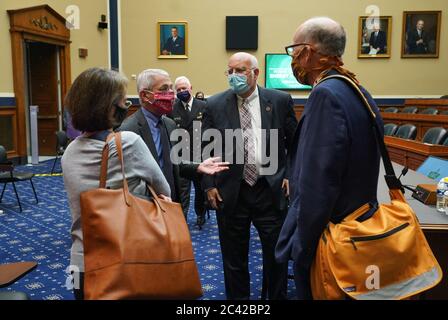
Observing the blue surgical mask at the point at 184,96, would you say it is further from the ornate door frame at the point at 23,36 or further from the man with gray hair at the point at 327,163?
the ornate door frame at the point at 23,36

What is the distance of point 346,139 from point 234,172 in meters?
1.31

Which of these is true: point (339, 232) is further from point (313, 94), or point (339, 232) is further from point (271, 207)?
point (271, 207)

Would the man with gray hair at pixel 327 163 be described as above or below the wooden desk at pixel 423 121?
above

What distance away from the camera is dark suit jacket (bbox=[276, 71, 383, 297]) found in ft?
5.25

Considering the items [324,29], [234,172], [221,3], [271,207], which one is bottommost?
[271,207]

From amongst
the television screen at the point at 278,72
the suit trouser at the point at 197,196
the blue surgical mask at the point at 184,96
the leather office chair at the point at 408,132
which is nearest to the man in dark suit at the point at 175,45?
the television screen at the point at 278,72

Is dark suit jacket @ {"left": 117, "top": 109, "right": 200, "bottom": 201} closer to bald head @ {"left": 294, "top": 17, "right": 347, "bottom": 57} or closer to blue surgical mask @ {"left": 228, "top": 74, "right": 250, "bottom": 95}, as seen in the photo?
blue surgical mask @ {"left": 228, "top": 74, "right": 250, "bottom": 95}

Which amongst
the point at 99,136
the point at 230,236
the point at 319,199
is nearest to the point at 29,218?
the point at 230,236

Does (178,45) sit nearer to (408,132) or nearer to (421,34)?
(421,34)

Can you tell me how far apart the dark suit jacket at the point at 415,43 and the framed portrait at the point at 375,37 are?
1.87ft

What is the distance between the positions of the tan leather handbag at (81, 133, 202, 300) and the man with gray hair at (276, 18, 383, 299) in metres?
0.44

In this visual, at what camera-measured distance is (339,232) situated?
63.1 inches

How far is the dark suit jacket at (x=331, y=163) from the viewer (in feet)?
5.25

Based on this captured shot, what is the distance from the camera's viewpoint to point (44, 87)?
11078 mm
